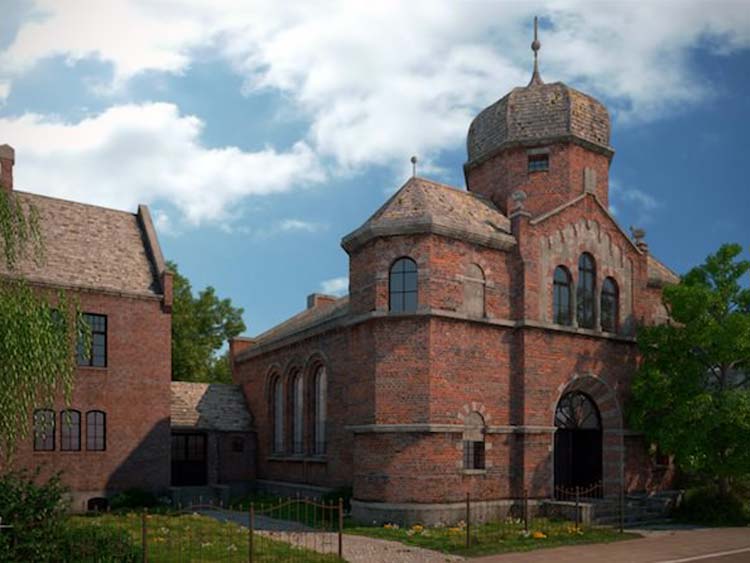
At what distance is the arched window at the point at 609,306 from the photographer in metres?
27.2

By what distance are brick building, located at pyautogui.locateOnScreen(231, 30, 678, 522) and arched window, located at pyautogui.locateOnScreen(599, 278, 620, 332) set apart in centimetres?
5

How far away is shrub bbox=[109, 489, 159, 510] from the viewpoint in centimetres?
2806

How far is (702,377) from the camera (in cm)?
2553

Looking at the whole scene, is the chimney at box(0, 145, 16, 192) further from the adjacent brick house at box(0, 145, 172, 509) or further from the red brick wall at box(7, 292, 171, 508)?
the red brick wall at box(7, 292, 171, 508)

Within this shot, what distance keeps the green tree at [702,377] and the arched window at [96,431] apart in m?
19.0

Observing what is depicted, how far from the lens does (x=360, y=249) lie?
24906 millimetres

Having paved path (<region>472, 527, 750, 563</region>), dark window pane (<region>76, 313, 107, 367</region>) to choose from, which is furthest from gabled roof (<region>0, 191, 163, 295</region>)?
paved path (<region>472, 527, 750, 563</region>)

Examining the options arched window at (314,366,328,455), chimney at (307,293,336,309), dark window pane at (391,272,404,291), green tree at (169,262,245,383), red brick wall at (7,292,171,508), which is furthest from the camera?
green tree at (169,262,245,383)

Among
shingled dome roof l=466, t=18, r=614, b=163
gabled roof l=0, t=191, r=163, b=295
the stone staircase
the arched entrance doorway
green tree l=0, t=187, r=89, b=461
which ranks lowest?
the stone staircase

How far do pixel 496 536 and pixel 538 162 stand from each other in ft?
44.5

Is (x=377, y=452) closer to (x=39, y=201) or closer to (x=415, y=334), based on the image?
(x=415, y=334)

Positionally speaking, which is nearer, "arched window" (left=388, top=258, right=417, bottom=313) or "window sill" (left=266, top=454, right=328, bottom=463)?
"arched window" (left=388, top=258, right=417, bottom=313)

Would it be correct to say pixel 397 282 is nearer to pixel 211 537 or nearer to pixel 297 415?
pixel 211 537

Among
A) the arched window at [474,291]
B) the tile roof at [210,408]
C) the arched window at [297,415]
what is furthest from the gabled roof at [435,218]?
the tile roof at [210,408]
